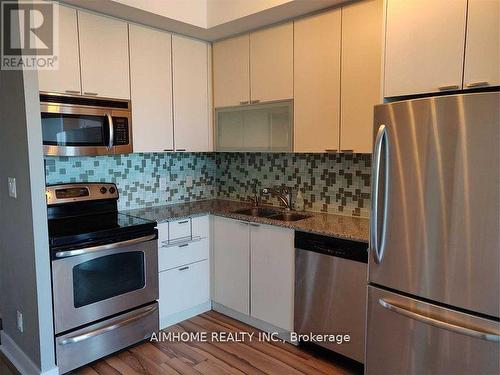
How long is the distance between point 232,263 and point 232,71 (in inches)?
63.2

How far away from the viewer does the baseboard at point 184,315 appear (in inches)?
114

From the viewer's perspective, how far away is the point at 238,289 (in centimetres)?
298

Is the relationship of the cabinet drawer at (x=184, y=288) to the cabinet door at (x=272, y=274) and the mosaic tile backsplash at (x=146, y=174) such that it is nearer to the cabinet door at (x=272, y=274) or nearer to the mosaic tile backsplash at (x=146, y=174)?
the cabinet door at (x=272, y=274)

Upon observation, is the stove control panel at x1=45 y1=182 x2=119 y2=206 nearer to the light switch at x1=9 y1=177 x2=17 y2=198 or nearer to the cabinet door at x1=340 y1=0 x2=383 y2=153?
the light switch at x1=9 y1=177 x2=17 y2=198

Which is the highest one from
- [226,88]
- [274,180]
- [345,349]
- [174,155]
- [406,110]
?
[226,88]

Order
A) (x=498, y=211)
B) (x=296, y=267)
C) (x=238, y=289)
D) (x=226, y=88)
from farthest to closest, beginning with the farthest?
(x=226, y=88) → (x=238, y=289) → (x=296, y=267) → (x=498, y=211)

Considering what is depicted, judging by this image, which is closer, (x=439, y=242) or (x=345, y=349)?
(x=439, y=242)

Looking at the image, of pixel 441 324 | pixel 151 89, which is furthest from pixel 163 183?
pixel 441 324

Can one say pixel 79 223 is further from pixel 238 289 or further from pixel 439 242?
pixel 439 242

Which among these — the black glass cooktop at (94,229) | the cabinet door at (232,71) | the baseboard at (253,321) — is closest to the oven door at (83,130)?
the black glass cooktop at (94,229)

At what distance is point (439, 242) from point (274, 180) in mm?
1784

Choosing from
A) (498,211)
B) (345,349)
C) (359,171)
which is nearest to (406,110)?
(498,211)

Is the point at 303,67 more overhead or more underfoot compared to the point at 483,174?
more overhead

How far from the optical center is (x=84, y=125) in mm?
2518
